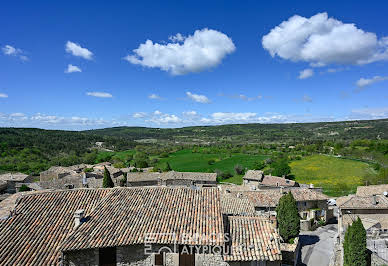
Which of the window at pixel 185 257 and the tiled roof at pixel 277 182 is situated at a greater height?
the window at pixel 185 257


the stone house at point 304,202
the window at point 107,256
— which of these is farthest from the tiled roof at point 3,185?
the window at point 107,256

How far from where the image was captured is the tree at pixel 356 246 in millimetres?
16047

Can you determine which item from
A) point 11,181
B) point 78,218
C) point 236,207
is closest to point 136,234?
point 78,218

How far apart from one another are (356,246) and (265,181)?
46.2 m

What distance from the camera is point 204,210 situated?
1330 centimetres

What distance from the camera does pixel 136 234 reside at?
1167 cm

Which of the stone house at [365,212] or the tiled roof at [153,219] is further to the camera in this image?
the stone house at [365,212]

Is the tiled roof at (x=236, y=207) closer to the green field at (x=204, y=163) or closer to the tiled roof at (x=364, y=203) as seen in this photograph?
the tiled roof at (x=364, y=203)

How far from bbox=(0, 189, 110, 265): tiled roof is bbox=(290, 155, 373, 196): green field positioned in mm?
54091

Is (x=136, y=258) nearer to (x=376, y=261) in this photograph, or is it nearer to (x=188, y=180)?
(x=376, y=261)

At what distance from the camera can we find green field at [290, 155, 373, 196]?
55.7m

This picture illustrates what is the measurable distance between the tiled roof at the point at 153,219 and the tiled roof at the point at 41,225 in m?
1.72

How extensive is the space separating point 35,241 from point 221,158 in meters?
94.4

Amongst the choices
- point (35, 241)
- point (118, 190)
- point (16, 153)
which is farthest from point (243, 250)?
point (16, 153)
